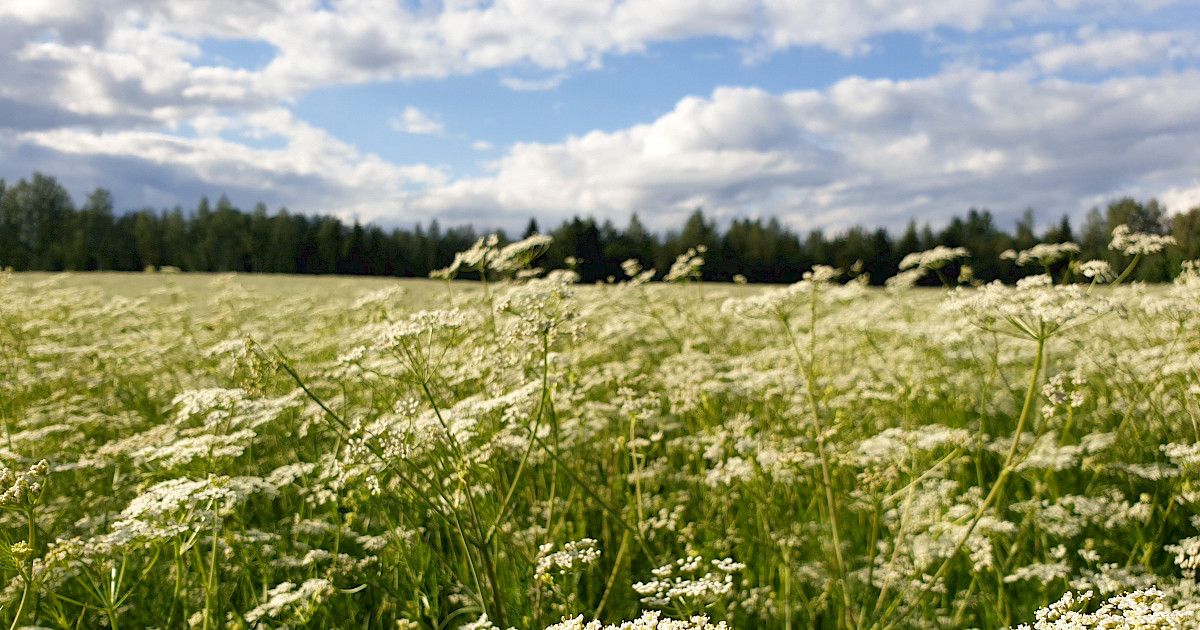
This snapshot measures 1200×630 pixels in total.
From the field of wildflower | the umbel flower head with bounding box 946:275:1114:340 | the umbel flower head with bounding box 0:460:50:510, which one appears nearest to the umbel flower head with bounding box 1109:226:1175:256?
the field of wildflower

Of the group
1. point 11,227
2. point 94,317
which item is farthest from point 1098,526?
point 11,227

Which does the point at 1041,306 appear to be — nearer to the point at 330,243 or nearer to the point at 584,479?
the point at 584,479

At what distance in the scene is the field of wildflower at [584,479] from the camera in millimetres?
4184

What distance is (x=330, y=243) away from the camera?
10106 centimetres

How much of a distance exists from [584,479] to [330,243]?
4003 inches

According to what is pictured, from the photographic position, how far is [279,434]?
6617 millimetres

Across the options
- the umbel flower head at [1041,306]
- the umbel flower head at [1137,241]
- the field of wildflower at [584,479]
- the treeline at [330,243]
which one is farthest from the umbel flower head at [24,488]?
the treeline at [330,243]

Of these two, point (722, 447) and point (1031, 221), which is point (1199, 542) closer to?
point (722, 447)

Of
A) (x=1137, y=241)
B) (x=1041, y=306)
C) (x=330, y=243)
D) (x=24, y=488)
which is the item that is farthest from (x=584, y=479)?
(x=330, y=243)

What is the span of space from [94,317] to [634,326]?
27.5 feet

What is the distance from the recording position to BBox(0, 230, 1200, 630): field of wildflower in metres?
4.18

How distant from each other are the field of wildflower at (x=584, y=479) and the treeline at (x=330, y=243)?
62.7 meters

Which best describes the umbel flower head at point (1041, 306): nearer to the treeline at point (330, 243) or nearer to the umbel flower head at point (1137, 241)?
the umbel flower head at point (1137, 241)

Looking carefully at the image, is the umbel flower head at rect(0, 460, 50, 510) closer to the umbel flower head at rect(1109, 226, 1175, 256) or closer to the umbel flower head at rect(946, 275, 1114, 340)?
the umbel flower head at rect(946, 275, 1114, 340)
